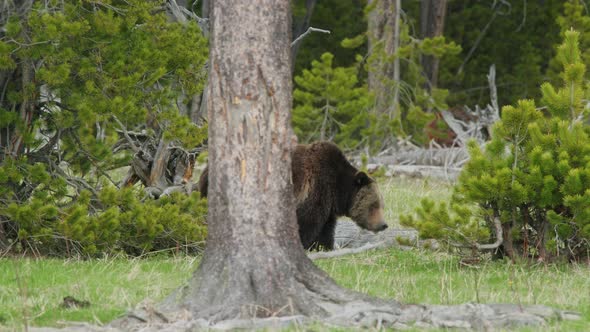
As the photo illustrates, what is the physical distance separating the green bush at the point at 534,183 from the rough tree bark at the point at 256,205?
2.53 metres

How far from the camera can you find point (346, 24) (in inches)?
1138

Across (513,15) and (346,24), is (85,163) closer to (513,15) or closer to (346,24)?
(346,24)

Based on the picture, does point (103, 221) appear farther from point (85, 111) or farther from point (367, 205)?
point (367, 205)

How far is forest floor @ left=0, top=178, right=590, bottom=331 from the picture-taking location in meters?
6.99

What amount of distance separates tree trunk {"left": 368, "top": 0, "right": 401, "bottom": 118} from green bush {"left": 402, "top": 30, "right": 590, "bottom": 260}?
35.0 ft

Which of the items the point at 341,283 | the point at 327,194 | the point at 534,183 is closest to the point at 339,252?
the point at 327,194

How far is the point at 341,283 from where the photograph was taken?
8.52 meters

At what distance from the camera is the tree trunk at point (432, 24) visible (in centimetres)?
2534

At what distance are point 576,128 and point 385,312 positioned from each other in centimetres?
344

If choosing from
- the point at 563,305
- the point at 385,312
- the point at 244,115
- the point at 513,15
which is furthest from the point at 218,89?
the point at 513,15

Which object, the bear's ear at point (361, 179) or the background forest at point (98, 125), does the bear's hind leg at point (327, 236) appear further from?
the background forest at point (98, 125)

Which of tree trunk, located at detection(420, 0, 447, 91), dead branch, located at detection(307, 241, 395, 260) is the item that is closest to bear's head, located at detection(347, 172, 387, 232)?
dead branch, located at detection(307, 241, 395, 260)

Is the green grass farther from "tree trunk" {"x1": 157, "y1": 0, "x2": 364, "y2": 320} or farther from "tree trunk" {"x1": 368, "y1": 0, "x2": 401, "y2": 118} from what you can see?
"tree trunk" {"x1": 368, "y1": 0, "x2": 401, "y2": 118}

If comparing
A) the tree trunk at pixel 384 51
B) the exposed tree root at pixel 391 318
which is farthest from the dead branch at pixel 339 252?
the tree trunk at pixel 384 51
